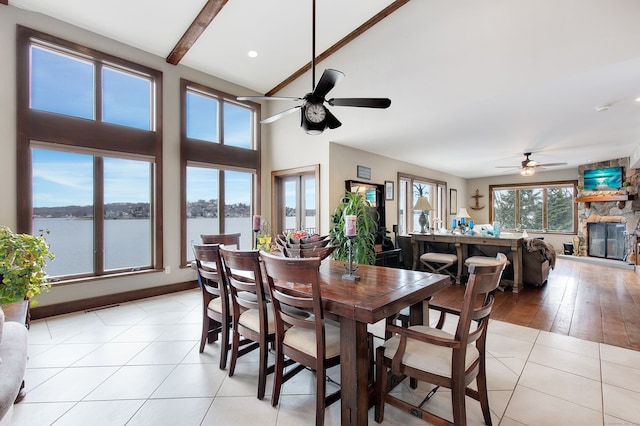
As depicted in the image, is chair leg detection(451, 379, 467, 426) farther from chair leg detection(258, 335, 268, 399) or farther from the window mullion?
the window mullion

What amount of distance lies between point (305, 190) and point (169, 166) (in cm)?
230

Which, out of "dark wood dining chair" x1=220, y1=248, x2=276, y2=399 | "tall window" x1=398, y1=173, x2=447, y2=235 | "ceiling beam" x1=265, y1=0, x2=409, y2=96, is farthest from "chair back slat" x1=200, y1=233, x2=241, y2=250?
"tall window" x1=398, y1=173, x2=447, y2=235

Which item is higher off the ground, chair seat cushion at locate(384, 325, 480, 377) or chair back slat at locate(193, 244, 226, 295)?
chair back slat at locate(193, 244, 226, 295)

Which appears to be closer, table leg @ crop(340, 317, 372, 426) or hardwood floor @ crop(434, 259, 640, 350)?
table leg @ crop(340, 317, 372, 426)

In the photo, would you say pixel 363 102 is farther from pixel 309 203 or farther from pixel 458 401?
pixel 309 203

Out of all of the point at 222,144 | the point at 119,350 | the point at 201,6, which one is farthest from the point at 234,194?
the point at 119,350

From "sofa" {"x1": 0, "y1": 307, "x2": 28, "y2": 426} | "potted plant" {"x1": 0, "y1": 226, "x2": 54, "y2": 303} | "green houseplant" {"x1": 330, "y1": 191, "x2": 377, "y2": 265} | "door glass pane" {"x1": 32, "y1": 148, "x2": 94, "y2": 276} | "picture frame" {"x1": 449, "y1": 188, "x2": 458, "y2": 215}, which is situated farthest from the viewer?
"picture frame" {"x1": 449, "y1": 188, "x2": 458, "y2": 215}

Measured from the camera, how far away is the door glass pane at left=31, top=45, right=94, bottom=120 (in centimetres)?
361

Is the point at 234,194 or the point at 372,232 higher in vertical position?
the point at 234,194

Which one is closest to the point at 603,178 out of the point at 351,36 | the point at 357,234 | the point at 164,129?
the point at 357,234

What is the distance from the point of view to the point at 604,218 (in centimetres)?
729

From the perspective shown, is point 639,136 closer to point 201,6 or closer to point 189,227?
point 201,6

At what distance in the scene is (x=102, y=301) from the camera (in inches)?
156

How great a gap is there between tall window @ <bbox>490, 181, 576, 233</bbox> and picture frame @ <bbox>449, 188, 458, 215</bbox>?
4.53ft
